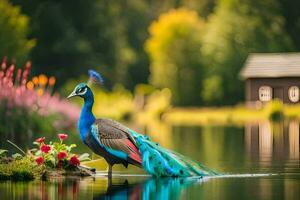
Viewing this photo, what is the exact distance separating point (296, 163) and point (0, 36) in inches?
1538

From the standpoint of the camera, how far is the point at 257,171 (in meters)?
18.8

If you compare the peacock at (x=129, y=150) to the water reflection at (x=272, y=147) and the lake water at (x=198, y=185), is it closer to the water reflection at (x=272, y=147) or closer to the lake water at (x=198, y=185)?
the lake water at (x=198, y=185)

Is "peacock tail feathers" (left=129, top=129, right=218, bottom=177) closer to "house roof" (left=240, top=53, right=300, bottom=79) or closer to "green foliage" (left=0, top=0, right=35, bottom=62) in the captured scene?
"green foliage" (left=0, top=0, right=35, bottom=62)

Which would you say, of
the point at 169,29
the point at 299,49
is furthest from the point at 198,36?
the point at 299,49

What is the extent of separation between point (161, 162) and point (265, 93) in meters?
52.9

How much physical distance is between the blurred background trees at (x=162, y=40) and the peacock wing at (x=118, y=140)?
43580 mm

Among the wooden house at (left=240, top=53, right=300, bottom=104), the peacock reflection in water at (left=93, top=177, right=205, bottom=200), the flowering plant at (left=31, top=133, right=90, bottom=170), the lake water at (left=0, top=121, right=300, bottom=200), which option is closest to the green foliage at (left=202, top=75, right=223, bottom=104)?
the wooden house at (left=240, top=53, right=300, bottom=104)

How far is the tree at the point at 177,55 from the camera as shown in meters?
79.4

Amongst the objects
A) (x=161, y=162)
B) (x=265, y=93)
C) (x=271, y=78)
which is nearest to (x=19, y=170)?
(x=161, y=162)

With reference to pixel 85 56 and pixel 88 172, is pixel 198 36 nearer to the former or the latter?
pixel 85 56

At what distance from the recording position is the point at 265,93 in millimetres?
69562

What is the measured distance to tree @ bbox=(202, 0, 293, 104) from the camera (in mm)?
78750

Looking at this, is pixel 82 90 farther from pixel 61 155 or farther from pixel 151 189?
pixel 151 189

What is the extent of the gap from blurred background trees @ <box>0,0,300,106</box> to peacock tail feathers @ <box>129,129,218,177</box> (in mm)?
43687
